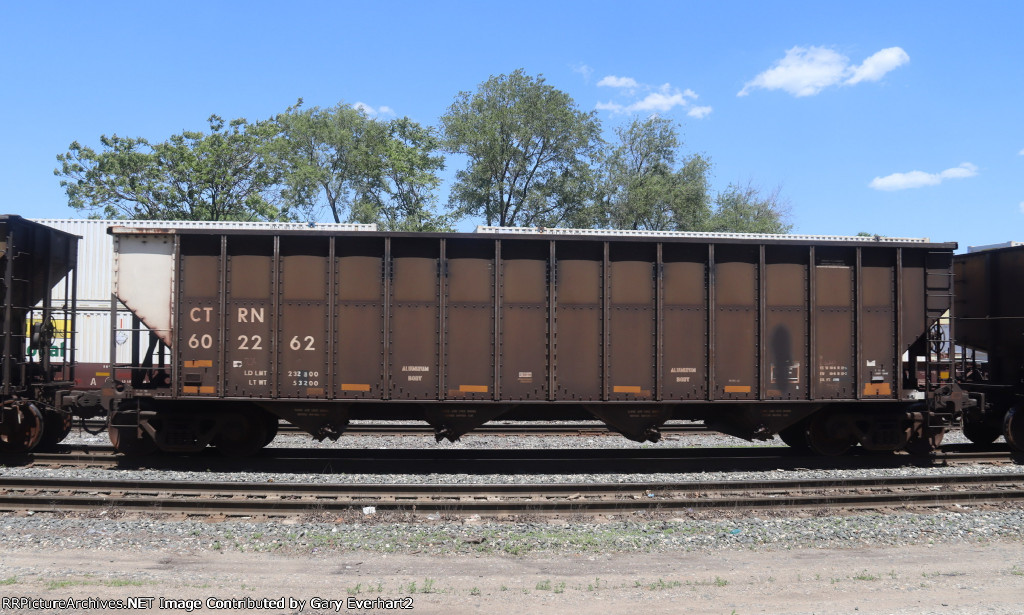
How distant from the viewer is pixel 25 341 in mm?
11633

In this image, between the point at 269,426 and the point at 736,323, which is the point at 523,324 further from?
the point at 269,426

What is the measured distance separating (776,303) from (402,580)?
26.6 feet

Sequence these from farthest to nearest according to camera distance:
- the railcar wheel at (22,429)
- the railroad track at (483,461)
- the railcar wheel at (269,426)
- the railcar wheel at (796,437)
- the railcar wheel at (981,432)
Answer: the railcar wheel at (981,432) → the railcar wheel at (796,437) → the railcar wheel at (269,426) → the railroad track at (483,461) → the railcar wheel at (22,429)

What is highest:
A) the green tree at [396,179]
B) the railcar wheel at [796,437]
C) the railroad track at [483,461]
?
the green tree at [396,179]

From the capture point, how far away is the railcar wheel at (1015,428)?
12.2 m

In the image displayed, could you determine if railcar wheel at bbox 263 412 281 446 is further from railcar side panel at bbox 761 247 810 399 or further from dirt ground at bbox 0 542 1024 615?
railcar side panel at bbox 761 247 810 399

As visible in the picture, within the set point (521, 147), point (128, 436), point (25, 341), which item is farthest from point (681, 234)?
point (521, 147)

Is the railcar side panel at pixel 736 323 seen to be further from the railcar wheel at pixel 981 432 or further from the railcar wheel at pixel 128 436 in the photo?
the railcar wheel at pixel 128 436

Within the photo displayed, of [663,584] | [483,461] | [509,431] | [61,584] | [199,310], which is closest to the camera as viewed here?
[61,584]

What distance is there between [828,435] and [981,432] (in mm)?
4204

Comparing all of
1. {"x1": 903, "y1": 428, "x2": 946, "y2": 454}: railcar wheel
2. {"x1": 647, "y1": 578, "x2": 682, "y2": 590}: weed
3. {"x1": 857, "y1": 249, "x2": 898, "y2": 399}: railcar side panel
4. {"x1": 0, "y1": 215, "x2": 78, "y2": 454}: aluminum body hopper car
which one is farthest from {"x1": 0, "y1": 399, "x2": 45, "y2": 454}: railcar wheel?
{"x1": 903, "y1": 428, "x2": 946, "y2": 454}: railcar wheel

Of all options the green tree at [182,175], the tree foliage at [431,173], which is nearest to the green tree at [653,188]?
the tree foliage at [431,173]

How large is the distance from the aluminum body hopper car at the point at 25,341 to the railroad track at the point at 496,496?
1.81m

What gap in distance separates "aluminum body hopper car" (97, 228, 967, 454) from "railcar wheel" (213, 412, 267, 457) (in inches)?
1.5
